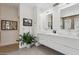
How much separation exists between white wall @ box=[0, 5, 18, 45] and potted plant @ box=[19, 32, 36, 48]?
3.29 ft

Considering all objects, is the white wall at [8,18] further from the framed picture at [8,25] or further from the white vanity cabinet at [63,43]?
the white vanity cabinet at [63,43]

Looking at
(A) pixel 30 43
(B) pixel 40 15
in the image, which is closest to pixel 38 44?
(A) pixel 30 43

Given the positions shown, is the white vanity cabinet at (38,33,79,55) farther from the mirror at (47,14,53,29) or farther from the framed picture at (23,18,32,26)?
the framed picture at (23,18,32,26)

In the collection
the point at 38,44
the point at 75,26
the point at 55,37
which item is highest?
the point at 75,26

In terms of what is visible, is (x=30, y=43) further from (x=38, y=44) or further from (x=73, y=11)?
(x=73, y=11)

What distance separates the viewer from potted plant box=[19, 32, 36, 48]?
18.5ft

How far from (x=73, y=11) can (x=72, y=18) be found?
220 millimetres

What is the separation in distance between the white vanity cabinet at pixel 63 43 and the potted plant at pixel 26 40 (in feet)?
2.68

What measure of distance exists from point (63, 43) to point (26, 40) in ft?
7.43

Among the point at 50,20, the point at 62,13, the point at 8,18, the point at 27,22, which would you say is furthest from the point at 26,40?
the point at 8,18

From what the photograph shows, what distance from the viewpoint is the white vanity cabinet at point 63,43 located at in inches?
130

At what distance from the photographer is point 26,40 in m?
5.68

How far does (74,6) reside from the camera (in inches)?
159

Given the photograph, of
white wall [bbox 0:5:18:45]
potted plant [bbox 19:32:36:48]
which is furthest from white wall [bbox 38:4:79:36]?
white wall [bbox 0:5:18:45]
